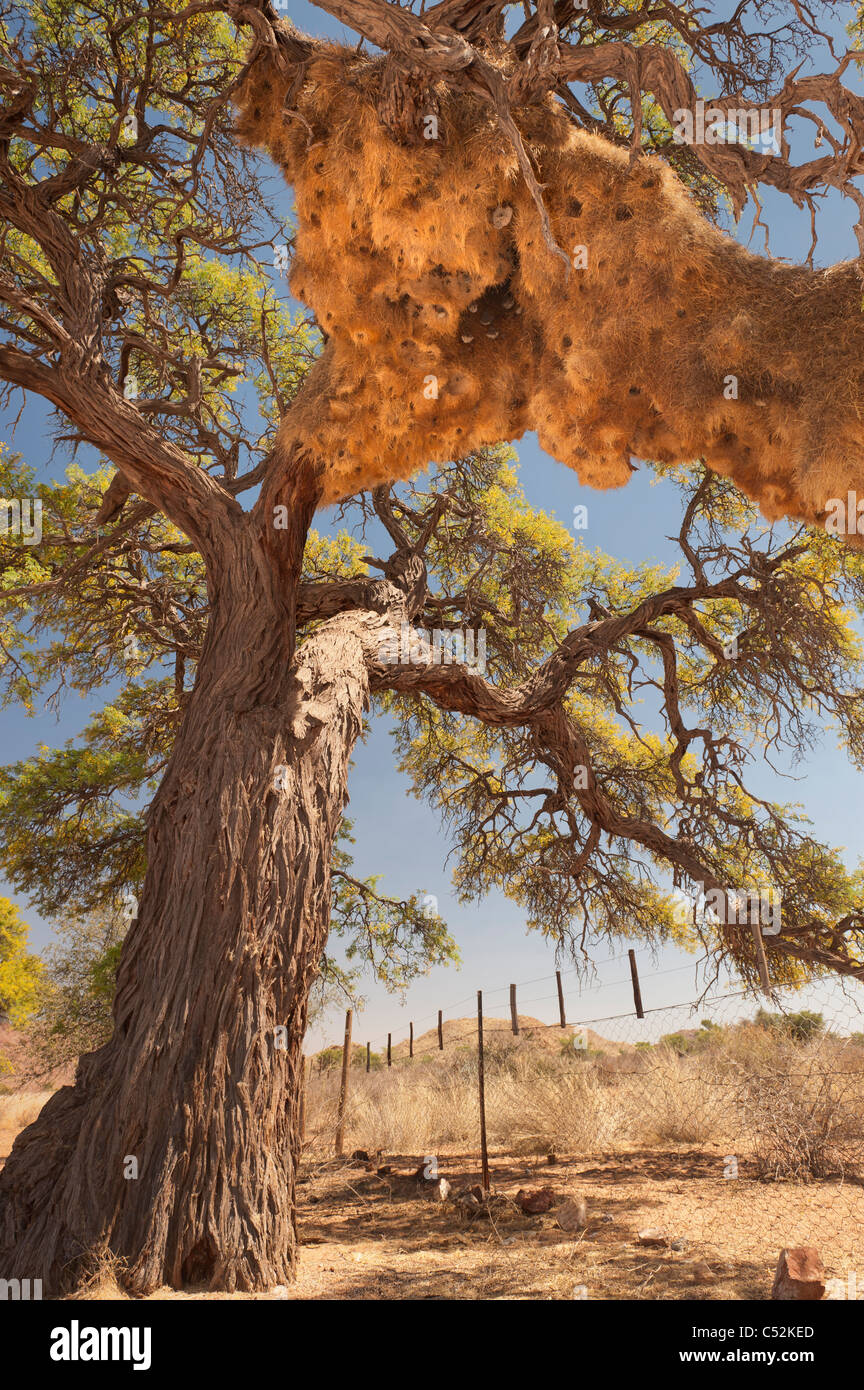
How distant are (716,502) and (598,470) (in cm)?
406

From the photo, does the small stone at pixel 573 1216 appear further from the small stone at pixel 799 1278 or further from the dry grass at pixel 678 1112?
the dry grass at pixel 678 1112

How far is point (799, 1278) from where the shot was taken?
3254 millimetres

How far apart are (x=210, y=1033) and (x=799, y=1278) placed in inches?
112

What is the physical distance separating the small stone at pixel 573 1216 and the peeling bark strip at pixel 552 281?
449cm

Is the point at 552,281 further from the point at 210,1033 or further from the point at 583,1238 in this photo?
the point at 583,1238

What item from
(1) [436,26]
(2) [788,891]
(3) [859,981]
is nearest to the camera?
(1) [436,26]

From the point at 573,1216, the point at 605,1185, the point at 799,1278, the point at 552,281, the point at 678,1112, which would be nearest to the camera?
the point at 799,1278

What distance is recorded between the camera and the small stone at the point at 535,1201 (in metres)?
5.62

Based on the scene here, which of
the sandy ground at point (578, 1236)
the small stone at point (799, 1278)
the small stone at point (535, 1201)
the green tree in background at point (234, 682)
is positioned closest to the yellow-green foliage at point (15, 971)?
the green tree in background at point (234, 682)

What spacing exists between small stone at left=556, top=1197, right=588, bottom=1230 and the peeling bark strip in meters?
4.49

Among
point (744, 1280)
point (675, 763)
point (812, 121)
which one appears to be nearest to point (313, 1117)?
point (675, 763)

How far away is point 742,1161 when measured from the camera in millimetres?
7418

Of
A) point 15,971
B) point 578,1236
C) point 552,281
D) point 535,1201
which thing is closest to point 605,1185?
point 535,1201

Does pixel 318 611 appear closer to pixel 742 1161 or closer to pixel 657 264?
pixel 657 264
